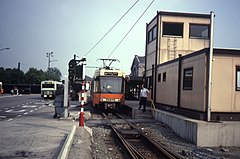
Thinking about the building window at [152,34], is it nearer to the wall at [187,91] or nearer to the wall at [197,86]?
the wall at [187,91]

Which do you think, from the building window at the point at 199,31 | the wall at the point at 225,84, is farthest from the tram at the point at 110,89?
the wall at the point at 225,84

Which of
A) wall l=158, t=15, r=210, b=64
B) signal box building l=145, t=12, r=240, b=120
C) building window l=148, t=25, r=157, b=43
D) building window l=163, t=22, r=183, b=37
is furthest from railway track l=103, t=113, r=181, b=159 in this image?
building window l=148, t=25, r=157, b=43

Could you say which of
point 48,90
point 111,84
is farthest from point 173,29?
point 48,90

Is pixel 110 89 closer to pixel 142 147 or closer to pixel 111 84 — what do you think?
pixel 111 84

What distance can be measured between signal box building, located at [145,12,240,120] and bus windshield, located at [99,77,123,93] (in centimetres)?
253

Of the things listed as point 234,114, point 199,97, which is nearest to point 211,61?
point 199,97

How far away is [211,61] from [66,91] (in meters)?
7.82

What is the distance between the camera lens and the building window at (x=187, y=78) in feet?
47.1

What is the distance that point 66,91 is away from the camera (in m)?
16.0

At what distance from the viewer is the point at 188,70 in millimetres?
14742

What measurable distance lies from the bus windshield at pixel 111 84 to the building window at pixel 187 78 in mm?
8313

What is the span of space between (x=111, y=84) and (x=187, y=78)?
8.95 metres

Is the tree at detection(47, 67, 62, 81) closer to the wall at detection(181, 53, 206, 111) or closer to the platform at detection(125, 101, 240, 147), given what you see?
the wall at detection(181, 53, 206, 111)

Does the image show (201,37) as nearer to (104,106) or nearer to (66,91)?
(104,106)
